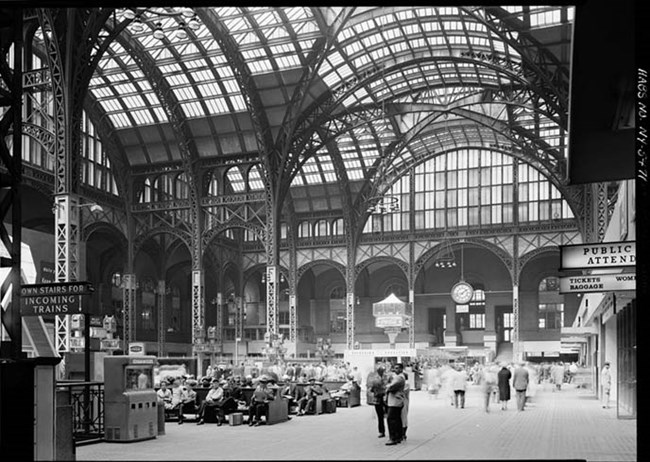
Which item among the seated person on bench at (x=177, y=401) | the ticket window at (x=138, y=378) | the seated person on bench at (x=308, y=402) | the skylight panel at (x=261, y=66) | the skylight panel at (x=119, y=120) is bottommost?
the seated person on bench at (x=308, y=402)

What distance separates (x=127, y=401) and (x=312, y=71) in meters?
27.9

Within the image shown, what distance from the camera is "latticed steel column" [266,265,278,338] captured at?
4247 cm

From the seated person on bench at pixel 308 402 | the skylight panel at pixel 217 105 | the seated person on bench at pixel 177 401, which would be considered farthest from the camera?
the skylight panel at pixel 217 105

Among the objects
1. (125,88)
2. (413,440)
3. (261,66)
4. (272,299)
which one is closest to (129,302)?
(272,299)

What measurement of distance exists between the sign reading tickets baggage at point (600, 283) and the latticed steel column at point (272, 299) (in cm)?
2731

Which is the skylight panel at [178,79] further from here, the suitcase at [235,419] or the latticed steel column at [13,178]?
the latticed steel column at [13,178]

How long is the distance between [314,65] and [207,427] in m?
24.9

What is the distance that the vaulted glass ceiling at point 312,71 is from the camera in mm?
37781

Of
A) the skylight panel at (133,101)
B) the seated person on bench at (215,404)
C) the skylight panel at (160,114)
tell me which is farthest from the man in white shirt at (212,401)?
the skylight panel at (160,114)

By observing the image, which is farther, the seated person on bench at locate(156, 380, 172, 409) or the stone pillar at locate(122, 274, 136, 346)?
the stone pillar at locate(122, 274, 136, 346)

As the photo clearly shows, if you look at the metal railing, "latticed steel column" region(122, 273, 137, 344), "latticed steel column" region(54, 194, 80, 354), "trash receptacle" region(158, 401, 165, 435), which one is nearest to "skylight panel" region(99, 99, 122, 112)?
"latticed steel column" region(122, 273, 137, 344)

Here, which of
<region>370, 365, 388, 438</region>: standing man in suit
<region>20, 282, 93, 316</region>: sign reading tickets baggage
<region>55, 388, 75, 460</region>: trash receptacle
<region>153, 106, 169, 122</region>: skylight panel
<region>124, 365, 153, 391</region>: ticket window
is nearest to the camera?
<region>55, 388, 75, 460</region>: trash receptacle

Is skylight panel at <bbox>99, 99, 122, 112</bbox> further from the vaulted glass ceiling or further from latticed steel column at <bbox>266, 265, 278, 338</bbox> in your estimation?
latticed steel column at <bbox>266, 265, 278, 338</bbox>

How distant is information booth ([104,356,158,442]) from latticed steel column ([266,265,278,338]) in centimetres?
2482
